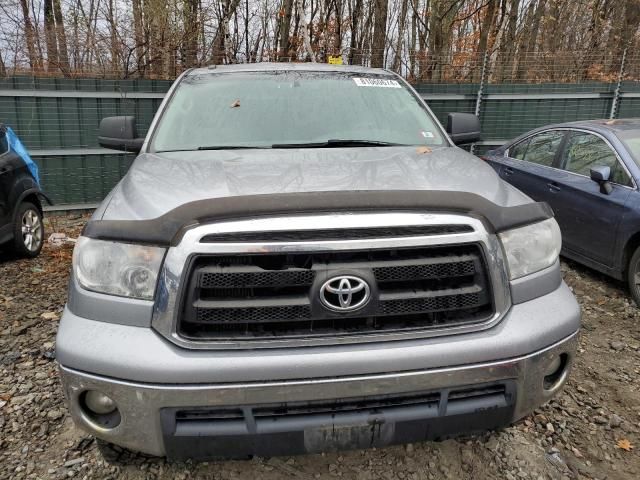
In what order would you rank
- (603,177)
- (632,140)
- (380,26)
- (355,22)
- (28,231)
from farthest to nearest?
1. (355,22)
2. (380,26)
3. (28,231)
4. (632,140)
5. (603,177)

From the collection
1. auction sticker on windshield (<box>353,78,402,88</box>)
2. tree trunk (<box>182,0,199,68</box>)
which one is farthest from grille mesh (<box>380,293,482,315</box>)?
tree trunk (<box>182,0,199,68</box>)

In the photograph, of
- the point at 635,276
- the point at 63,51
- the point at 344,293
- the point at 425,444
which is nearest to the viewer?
the point at 344,293

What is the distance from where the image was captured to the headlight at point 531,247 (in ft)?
6.23

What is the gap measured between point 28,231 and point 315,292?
16.7 feet

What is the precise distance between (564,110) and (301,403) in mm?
10379

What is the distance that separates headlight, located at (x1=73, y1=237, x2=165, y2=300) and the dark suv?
4049 millimetres

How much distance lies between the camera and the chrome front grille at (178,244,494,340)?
1.68 metres

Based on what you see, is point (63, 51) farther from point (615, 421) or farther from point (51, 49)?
point (615, 421)

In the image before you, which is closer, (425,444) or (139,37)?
(425,444)

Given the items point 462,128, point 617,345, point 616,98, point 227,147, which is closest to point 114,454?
point 227,147

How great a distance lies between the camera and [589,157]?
4.92 m

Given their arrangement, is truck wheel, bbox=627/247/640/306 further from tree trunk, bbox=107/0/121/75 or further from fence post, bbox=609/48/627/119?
tree trunk, bbox=107/0/121/75

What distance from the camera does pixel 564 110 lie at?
10.1 m

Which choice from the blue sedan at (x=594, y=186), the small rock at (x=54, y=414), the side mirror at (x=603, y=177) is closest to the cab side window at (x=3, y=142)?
the small rock at (x=54, y=414)
